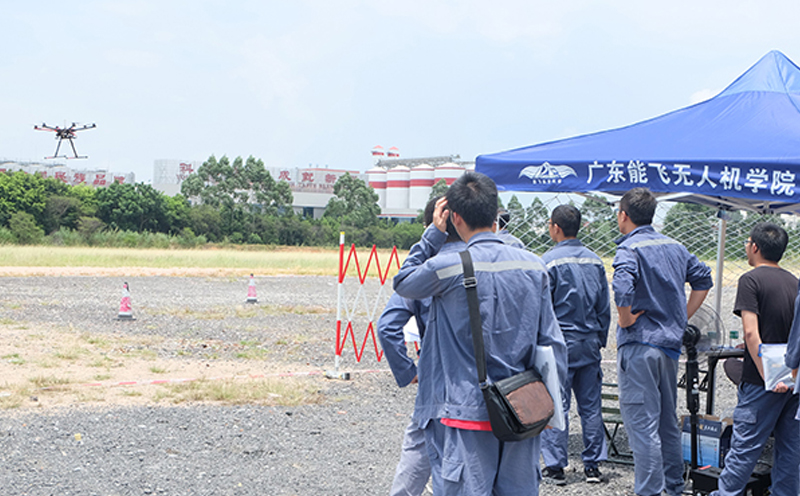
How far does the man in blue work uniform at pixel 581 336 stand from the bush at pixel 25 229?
154 ft

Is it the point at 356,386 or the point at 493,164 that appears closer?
the point at 493,164

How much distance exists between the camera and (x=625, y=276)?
4.23 meters

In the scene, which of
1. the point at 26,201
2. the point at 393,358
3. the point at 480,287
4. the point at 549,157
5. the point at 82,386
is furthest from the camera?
the point at 26,201

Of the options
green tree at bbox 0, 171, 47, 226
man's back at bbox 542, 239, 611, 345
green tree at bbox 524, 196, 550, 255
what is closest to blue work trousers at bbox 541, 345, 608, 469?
man's back at bbox 542, 239, 611, 345

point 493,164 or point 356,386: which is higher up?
point 493,164

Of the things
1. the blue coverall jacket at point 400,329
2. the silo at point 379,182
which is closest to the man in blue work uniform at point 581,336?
the blue coverall jacket at point 400,329

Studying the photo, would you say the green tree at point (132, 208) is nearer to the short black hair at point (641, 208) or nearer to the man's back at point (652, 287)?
the short black hair at point (641, 208)

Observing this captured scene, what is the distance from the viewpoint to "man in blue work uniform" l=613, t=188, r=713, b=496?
4.28 meters

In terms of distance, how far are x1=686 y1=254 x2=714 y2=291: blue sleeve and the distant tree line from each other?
45.2m

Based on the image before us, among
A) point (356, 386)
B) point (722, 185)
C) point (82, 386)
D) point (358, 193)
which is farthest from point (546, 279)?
point (358, 193)

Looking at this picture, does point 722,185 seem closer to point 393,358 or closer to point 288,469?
point 393,358

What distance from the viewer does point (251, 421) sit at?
6418 mm

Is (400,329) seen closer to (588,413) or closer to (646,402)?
(646,402)

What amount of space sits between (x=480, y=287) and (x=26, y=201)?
53.8 meters
